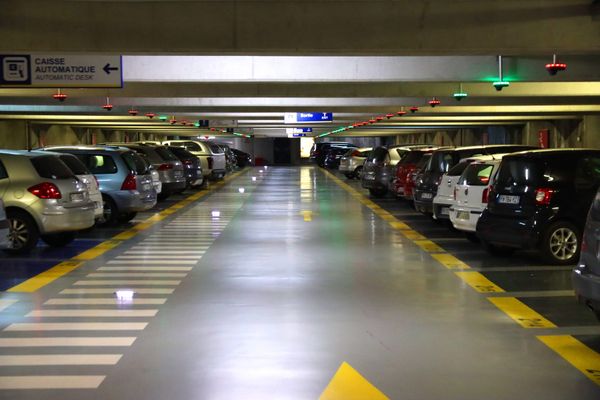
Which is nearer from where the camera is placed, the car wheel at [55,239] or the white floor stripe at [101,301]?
the white floor stripe at [101,301]

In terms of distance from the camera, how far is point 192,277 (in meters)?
10.9

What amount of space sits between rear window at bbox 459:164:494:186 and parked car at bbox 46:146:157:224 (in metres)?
6.86

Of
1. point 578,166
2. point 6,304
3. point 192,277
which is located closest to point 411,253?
point 578,166

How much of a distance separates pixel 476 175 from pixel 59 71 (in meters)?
9.24

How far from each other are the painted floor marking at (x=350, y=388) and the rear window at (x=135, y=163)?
38.7 ft

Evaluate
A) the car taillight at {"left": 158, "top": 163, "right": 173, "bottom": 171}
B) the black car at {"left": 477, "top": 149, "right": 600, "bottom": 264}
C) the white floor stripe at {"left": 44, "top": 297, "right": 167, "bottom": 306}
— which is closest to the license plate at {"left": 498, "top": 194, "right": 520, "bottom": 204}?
the black car at {"left": 477, "top": 149, "right": 600, "bottom": 264}

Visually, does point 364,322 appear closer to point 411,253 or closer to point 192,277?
point 192,277

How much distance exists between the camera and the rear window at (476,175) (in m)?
13.6

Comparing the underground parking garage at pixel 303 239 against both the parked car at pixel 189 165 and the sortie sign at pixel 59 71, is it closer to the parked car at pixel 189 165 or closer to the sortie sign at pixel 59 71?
the sortie sign at pixel 59 71

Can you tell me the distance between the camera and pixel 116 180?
17047mm

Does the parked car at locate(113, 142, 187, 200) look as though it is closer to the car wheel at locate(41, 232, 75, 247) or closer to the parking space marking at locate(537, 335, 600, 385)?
the car wheel at locate(41, 232, 75, 247)

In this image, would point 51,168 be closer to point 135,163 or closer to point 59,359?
point 135,163

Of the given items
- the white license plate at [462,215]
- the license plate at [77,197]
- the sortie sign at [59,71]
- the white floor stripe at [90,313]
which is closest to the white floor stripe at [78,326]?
the white floor stripe at [90,313]

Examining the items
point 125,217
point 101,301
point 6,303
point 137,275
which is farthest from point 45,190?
point 125,217
